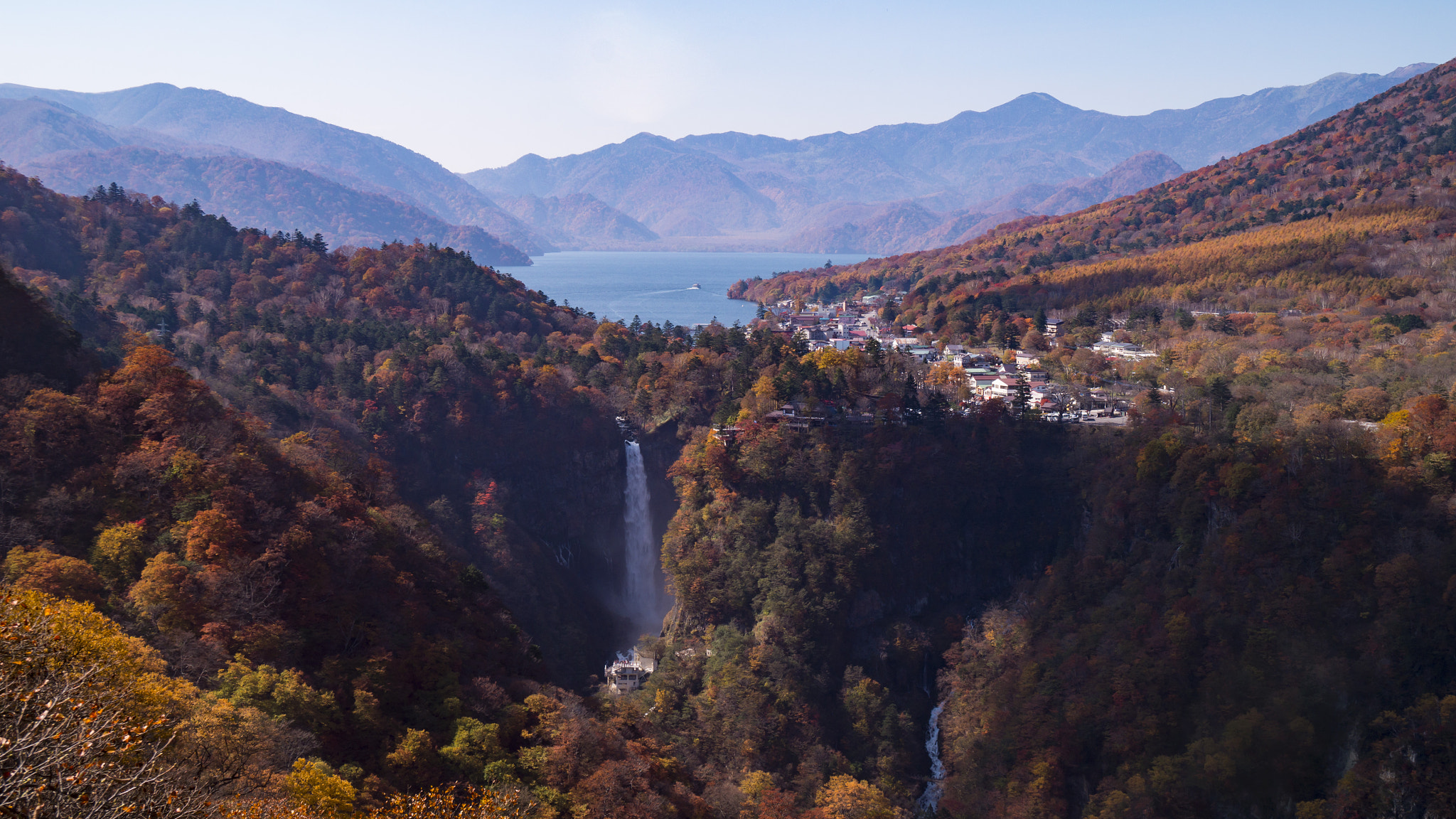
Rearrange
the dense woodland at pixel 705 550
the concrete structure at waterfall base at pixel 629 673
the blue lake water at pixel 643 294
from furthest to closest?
the blue lake water at pixel 643 294 < the concrete structure at waterfall base at pixel 629 673 < the dense woodland at pixel 705 550

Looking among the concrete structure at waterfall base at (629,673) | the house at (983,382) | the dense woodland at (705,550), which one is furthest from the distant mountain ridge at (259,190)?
the concrete structure at waterfall base at (629,673)

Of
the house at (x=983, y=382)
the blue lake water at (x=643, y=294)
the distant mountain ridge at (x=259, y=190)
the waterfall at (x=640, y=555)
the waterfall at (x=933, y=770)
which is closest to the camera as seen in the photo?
the waterfall at (x=933, y=770)

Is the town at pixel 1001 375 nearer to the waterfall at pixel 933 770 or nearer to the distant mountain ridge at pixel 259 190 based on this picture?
the waterfall at pixel 933 770

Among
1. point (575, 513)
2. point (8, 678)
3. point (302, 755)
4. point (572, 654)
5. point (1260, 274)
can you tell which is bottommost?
point (572, 654)

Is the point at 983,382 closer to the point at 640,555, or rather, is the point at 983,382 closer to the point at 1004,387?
the point at 1004,387

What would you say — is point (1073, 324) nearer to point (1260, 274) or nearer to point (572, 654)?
point (1260, 274)

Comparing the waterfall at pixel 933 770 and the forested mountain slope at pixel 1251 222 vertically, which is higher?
the forested mountain slope at pixel 1251 222

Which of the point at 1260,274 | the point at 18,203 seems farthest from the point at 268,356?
the point at 1260,274
